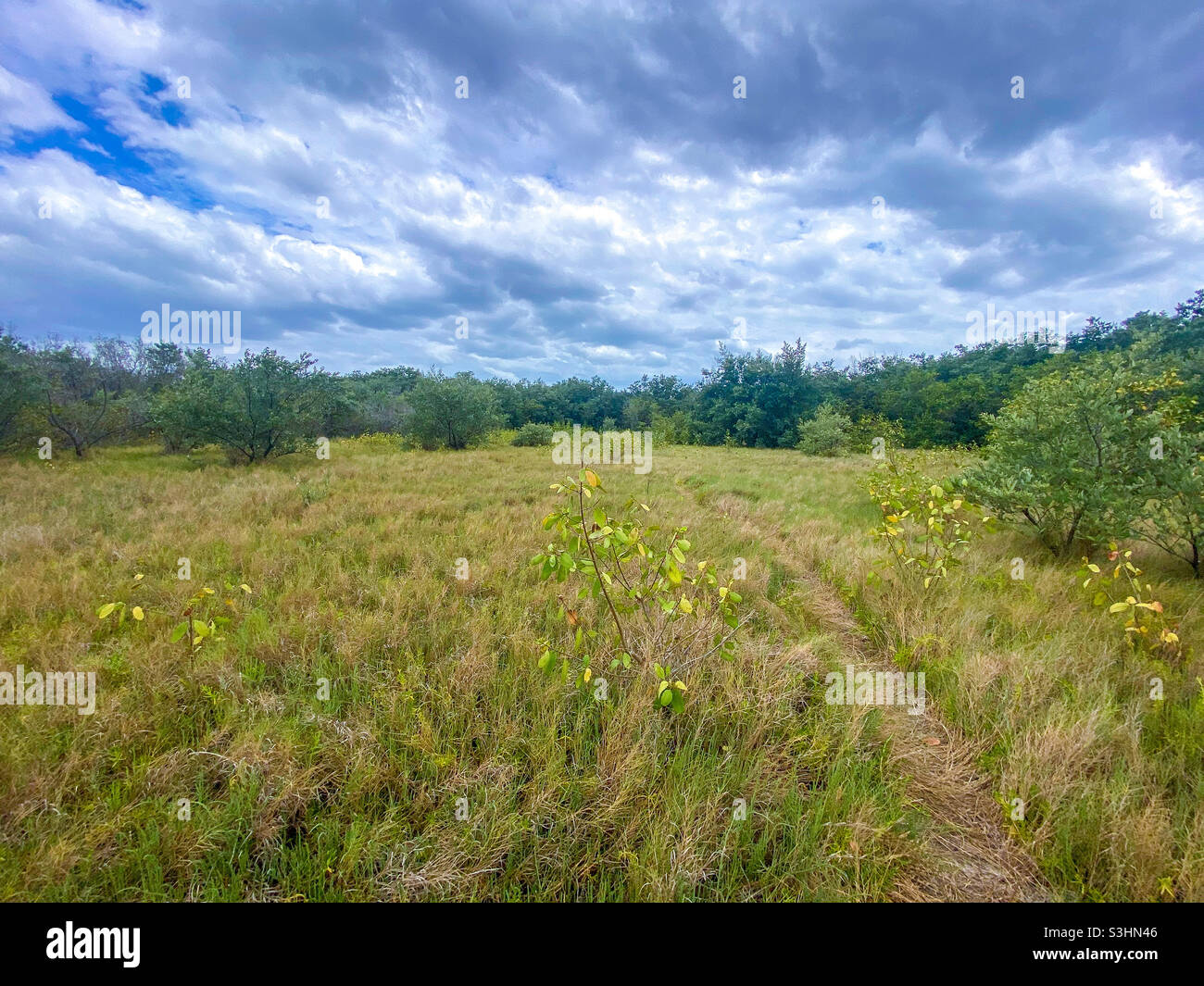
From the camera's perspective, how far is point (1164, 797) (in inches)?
89.3

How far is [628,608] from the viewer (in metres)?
3.17

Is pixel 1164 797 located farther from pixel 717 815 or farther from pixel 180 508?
pixel 180 508

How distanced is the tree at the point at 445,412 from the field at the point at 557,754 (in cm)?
2178

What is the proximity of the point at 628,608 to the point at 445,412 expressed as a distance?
1002 inches

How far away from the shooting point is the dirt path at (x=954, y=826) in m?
1.91

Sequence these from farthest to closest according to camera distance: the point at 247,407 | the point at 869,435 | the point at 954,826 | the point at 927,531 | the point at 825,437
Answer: the point at 869,435 < the point at 825,437 < the point at 247,407 < the point at 927,531 < the point at 954,826

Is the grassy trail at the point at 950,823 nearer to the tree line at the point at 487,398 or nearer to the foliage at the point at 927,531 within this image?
the foliage at the point at 927,531

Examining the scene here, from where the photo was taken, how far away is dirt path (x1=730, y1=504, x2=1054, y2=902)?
6.25 feet

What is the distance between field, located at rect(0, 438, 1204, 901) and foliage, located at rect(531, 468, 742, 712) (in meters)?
0.27

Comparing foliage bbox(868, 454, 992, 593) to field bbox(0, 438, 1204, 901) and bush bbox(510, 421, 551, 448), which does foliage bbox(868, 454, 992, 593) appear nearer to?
field bbox(0, 438, 1204, 901)

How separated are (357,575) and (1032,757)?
232 inches

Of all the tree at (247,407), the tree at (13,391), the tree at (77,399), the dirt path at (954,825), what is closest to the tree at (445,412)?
the tree at (247,407)

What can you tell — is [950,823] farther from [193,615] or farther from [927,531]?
[193,615]

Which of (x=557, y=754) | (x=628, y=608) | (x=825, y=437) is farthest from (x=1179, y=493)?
(x=825, y=437)
